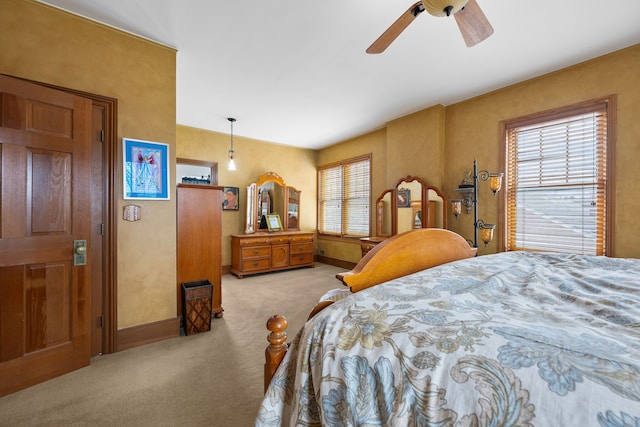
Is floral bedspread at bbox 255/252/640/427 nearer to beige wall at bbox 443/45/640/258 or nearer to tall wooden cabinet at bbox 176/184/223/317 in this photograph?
beige wall at bbox 443/45/640/258

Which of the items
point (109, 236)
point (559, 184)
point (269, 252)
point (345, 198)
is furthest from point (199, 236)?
point (559, 184)

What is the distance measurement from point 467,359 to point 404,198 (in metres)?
3.89

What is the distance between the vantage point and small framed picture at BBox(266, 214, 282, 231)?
18.2 ft

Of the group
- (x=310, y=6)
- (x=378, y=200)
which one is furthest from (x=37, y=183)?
(x=378, y=200)

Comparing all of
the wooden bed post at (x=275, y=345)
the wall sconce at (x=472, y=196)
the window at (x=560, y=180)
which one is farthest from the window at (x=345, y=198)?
the wooden bed post at (x=275, y=345)

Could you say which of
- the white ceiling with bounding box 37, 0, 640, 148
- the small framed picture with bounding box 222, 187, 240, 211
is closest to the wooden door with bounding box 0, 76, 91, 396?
the white ceiling with bounding box 37, 0, 640, 148

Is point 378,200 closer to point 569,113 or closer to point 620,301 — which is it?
point 569,113

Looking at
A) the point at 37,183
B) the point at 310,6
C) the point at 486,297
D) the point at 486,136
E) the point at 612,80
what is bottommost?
the point at 486,297

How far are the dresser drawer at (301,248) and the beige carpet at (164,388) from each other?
8.89 ft

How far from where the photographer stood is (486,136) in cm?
349

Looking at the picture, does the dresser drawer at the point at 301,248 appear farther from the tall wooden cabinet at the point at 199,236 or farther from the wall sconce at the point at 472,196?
the wall sconce at the point at 472,196

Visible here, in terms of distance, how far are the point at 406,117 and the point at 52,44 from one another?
4.17 m

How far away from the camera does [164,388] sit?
6.04 feet

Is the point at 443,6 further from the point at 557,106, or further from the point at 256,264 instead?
the point at 256,264
